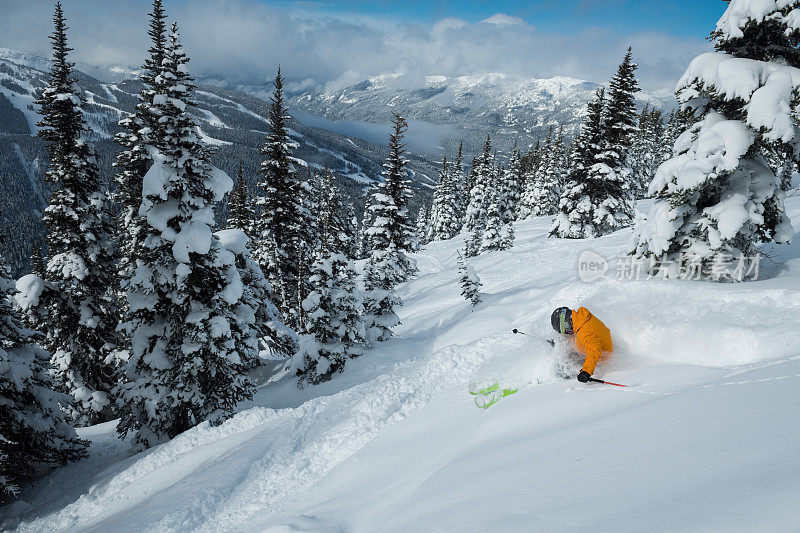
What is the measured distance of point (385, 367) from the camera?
1380cm

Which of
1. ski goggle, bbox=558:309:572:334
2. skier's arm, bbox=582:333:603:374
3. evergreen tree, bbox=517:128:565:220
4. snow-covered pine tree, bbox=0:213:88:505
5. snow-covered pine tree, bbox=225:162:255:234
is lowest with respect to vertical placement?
snow-covered pine tree, bbox=0:213:88:505

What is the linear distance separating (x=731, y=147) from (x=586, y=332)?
6.80m

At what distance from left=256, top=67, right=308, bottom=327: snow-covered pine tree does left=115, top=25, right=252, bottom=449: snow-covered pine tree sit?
7493 mm

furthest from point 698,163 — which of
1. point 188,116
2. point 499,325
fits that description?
point 188,116

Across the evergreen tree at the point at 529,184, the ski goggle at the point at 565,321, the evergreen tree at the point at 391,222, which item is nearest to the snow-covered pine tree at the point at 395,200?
the evergreen tree at the point at 391,222

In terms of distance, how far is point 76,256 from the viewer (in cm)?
1617

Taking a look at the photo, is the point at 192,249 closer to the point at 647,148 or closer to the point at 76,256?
the point at 76,256

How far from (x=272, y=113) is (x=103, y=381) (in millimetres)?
15324

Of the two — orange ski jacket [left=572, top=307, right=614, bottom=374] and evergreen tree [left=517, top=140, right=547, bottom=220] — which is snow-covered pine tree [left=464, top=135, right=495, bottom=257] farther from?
orange ski jacket [left=572, top=307, right=614, bottom=374]

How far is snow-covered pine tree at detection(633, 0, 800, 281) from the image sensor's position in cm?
877

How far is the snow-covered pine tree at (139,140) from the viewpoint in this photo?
1190 cm

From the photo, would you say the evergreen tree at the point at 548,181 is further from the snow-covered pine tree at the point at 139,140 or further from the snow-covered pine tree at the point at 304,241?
the snow-covered pine tree at the point at 139,140

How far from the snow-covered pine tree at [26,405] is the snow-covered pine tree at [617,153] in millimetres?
32015

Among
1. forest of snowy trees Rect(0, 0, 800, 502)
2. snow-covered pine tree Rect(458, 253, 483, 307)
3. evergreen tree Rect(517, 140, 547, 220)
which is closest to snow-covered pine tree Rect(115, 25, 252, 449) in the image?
forest of snowy trees Rect(0, 0, 800, 502)
